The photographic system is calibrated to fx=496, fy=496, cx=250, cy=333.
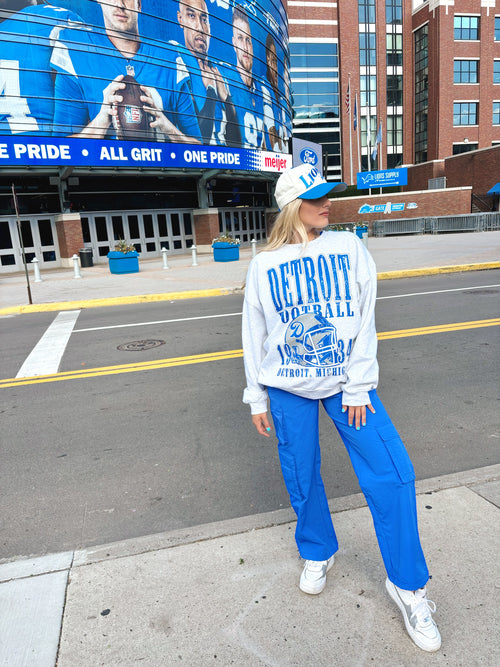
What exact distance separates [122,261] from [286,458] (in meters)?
17.9

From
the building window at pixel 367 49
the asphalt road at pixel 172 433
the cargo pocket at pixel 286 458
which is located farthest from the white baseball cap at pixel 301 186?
the building window at pixel 367 49

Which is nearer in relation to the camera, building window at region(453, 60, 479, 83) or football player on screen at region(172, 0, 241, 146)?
football player on screen at region(172, 0, 241, 146)

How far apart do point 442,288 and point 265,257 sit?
10.6 metres

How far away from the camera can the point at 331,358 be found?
7.14 ft

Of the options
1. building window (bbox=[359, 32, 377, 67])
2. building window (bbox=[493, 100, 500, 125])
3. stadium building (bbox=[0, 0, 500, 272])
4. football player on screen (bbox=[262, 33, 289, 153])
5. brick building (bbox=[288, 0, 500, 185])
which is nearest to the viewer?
stadium building (bbox=[0, 0, 500, 272])

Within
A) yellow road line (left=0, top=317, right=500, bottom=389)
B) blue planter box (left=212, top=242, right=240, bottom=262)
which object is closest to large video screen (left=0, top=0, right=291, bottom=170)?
blue planter box (left=212, top=242, right=240, bottom=262)

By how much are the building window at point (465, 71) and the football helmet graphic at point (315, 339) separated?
189 feet

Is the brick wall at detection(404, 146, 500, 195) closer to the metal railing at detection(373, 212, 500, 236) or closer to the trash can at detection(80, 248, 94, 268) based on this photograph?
the metal railing at detection(373, 212, 500, 236)

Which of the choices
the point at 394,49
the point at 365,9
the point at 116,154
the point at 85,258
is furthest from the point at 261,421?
the point at 365,9

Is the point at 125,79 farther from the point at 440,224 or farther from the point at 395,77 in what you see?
the point at 395,77

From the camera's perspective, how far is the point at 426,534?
8.80 feet

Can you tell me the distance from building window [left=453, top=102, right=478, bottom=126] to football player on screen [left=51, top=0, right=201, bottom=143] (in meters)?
35.1

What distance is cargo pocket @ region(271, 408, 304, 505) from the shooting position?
7.45 feet

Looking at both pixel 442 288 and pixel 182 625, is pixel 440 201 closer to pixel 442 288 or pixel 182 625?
pixel 442 288
